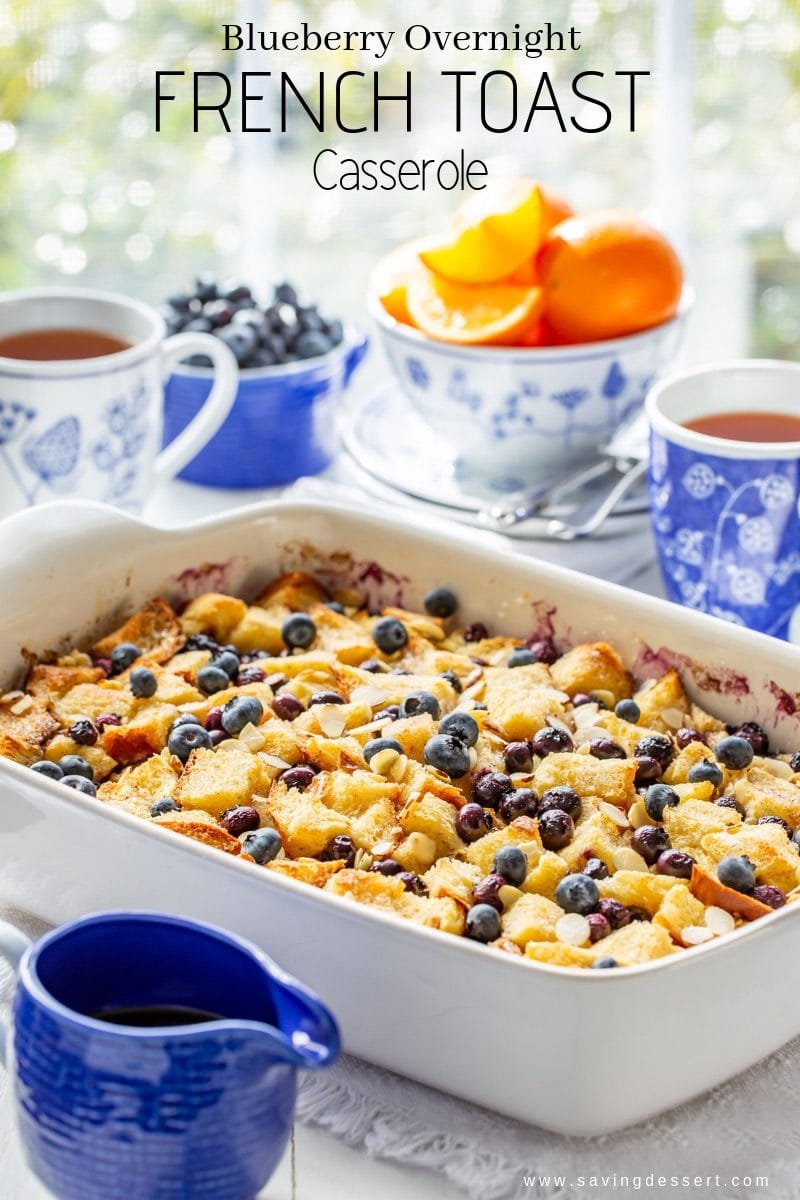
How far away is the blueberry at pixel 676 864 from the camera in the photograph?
128cm

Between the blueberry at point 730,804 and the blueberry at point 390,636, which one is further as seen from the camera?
the blueberry at point 390,636

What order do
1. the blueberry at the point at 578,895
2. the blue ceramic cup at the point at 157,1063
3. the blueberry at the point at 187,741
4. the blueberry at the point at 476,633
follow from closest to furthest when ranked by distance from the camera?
the blue ceramic cup at the point at 157,1063
the blueberry at the point at 578,895
the blueberry at the point at 187,741
the blueberry at the point at 476,633

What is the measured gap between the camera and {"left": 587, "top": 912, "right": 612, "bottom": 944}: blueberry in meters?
1.20

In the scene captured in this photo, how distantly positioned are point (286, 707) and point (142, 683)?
0.14 meters

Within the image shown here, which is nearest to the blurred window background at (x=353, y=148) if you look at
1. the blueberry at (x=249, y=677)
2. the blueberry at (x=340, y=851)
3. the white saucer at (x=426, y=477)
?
the white saucer at (x=426, y=477)

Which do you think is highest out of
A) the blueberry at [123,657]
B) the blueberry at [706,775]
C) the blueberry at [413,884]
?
the blueberry at [123,657]

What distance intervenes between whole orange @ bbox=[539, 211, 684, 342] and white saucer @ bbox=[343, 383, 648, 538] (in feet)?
0.74

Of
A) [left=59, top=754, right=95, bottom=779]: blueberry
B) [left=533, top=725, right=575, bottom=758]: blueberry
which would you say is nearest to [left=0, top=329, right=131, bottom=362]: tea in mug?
[left=59, top=754, right=95, bottom=779]: blueberry

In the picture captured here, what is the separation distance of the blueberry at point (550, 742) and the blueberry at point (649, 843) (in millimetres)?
146

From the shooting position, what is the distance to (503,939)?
1.20 meters

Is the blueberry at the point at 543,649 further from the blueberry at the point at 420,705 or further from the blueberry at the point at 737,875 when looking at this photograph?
the blueberry at the point at 737,875

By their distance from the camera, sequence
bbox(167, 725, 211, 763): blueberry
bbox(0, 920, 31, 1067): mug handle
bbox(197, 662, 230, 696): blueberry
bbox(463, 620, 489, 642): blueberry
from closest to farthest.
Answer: bbox(0, 920, 31, 1067): mug handle
bbox(167, 725, 211, 763): blueberry
bbox(197, 662, 230, 696): blueberry
bbox(463, 620, 489, 642): blueberry

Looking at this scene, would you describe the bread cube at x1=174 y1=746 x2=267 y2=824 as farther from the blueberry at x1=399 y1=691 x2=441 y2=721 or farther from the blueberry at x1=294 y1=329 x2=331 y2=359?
the blueberry at x1=294 y1=329 x2=331 y2=359

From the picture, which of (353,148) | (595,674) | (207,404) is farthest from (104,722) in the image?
(353,148)
